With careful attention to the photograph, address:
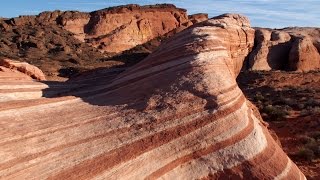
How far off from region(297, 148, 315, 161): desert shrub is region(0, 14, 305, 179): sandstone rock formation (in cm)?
630

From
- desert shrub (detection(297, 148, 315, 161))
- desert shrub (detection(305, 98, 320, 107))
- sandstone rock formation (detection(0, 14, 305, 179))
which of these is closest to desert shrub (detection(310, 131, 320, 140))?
desert shrub (detection(297, 148, 315, 161))

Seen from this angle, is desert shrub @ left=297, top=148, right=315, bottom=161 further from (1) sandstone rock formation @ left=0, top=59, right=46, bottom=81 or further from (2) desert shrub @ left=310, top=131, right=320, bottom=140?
(1) sandstone rock formation @ left=0, top=59, right=46, bottom=81

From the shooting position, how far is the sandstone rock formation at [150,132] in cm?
714

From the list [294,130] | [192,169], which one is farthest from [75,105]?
[294,130]

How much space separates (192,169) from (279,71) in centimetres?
3088

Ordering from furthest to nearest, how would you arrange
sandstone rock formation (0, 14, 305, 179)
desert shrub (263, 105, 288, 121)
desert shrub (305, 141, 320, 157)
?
desert shrub (263, 105, 288, 121) → desert shrub (305, 141, 320, 157) → sandstone rock formation (0, 14, 305, 179)

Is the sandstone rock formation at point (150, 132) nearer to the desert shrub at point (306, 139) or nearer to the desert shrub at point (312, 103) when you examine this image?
the desert shrub at point (306, 139)

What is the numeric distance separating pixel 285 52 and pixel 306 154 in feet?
82.6

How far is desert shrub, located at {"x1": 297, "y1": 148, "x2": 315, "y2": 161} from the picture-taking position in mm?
Answer: 15282

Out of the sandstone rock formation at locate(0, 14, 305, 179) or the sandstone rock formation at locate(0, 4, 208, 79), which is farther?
the sandstone rock formation at locate(0, 4, 208, 79)

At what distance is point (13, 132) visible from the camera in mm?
7426

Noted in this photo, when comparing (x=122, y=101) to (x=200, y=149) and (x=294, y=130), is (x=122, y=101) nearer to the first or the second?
(x=200, y=149)

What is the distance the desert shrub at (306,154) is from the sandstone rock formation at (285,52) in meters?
19.2

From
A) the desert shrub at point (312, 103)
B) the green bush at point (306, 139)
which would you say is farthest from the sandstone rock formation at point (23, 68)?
the desert shrub at point (312, 103)
